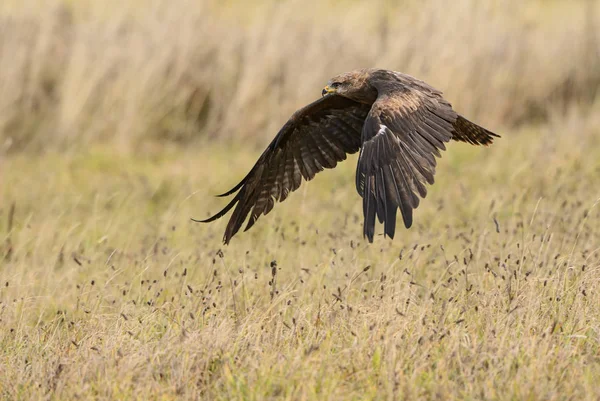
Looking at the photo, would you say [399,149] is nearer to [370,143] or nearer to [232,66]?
[370,143]

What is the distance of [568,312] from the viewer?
415 centimetres

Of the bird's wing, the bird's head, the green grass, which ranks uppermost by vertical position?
the bird's head

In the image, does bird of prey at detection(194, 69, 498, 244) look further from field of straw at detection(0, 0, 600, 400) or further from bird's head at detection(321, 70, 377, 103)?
field of straw at detection(0, 0, 600, 400)

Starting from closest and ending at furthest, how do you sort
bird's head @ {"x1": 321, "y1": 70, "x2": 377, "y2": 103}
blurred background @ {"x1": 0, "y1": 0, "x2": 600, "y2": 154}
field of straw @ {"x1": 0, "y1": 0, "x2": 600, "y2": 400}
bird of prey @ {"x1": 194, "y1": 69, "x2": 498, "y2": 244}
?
field of straw @ {"x1": 0, "y1": 0, "x2": 600, "y2": 400}
bird of prey @ {"x1": 194, "y1": 69, "x2": 498, "y2": 244}
bird's head @ {"x1": 321, "y1": 70, "x2": 377, "y2": 103}
blurred background @ {"x1": 0, "y1": 0, "x2": 600, "y2": 154}

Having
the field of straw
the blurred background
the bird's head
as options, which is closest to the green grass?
the field of straw

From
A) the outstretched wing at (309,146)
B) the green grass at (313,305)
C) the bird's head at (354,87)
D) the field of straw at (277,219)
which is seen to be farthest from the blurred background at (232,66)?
the bird's head at (354,87)

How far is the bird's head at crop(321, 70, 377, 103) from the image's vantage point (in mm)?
5344

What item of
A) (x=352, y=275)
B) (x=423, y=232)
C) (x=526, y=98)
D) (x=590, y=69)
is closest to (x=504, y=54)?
A: (x=526, y=98)

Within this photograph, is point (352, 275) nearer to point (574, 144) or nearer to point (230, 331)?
point (230, 331)

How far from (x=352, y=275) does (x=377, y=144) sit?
78cm

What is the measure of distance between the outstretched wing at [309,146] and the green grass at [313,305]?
1.40 ft

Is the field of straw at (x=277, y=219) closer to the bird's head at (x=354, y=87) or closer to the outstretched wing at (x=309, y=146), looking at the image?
the outstretched wing at (x=309, y=146)

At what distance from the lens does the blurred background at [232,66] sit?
9383 mm

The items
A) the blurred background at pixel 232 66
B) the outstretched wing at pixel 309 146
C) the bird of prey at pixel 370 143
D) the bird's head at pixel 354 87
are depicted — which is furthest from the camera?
the blurred background at pixel 232 66
